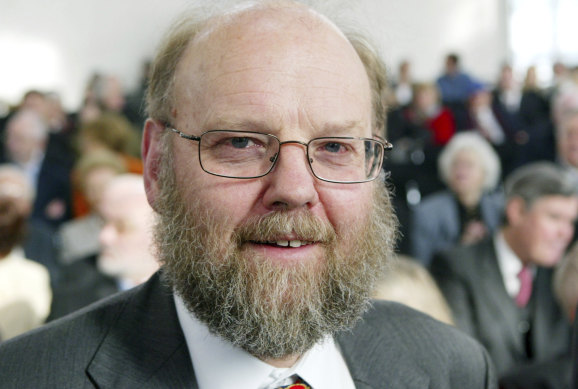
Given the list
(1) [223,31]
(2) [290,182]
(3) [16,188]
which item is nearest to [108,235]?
(3) [16,188]

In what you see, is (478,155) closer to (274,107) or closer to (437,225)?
(437,225)

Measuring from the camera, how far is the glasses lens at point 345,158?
55.0 inches

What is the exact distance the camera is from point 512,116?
30.7 ft

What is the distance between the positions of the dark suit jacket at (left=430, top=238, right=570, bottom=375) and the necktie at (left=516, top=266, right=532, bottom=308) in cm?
6

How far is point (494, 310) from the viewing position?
11.4 ft

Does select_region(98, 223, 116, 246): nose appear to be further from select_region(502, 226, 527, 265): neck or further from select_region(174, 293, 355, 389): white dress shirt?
select_region(502, 226, 527, 265): neck

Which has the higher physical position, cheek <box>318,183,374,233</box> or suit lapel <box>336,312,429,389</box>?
cheek <box>318,183,374,233</box>

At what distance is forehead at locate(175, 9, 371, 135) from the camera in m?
1.36

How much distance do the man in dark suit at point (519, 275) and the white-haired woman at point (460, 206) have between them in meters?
1.31

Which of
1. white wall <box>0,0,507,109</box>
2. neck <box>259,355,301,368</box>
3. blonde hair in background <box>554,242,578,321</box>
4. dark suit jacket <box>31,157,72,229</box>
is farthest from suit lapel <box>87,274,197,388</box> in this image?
white wall <box>0,0,507,109</box>

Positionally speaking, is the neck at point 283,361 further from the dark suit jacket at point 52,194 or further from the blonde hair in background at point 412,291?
the dark suit jacket at point 52,194

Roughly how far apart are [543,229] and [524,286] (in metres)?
0.32

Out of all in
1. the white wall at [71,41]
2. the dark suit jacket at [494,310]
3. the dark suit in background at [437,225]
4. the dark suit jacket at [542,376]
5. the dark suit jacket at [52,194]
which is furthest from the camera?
the white wall at [71,41]

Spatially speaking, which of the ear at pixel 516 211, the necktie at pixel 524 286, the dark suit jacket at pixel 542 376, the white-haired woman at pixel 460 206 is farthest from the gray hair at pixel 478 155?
the dark suit jacket at pixel 542 376
